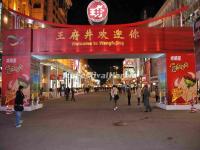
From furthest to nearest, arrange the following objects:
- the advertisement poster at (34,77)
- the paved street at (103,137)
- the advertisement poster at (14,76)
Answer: the advertisement poster at (34,77), the advertisement poster at (14,76), the paved street at (103,137)

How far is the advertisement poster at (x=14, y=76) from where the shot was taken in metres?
24.8

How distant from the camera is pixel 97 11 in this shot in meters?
26.6

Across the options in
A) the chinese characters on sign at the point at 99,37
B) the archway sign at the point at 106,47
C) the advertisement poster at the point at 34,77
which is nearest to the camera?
the chinese characters on sign at the point at 99,37

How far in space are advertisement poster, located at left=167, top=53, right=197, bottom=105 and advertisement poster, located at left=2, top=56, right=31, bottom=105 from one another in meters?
10.0

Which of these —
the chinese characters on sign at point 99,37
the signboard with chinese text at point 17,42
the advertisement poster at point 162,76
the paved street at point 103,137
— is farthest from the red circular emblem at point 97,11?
the paved street at point 103,137

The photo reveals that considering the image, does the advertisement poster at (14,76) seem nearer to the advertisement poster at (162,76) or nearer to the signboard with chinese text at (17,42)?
the signboard with chinese text at (17,42)

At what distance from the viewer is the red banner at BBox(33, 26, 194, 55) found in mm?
24547

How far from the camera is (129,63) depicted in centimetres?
11494

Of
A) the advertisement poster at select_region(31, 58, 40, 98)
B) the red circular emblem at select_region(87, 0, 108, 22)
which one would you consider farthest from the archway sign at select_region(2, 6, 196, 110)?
the red circular emblem at select_region(87, 0, 108, 22)

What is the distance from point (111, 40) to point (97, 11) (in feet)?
10.9

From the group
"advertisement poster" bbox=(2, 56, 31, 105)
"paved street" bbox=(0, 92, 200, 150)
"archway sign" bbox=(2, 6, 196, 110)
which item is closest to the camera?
"paved street" bbox=(0, 92, 200, 150)

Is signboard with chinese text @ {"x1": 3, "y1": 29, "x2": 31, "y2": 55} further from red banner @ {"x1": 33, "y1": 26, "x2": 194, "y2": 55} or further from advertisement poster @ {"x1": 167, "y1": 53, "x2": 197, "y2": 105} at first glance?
advertisement poster @ {"x1": 167, "y1": 53, "x2": 197, "y2": 105}

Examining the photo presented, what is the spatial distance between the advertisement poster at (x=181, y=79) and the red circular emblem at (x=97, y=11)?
5722 mm

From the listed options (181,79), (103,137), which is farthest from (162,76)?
(103,137)
